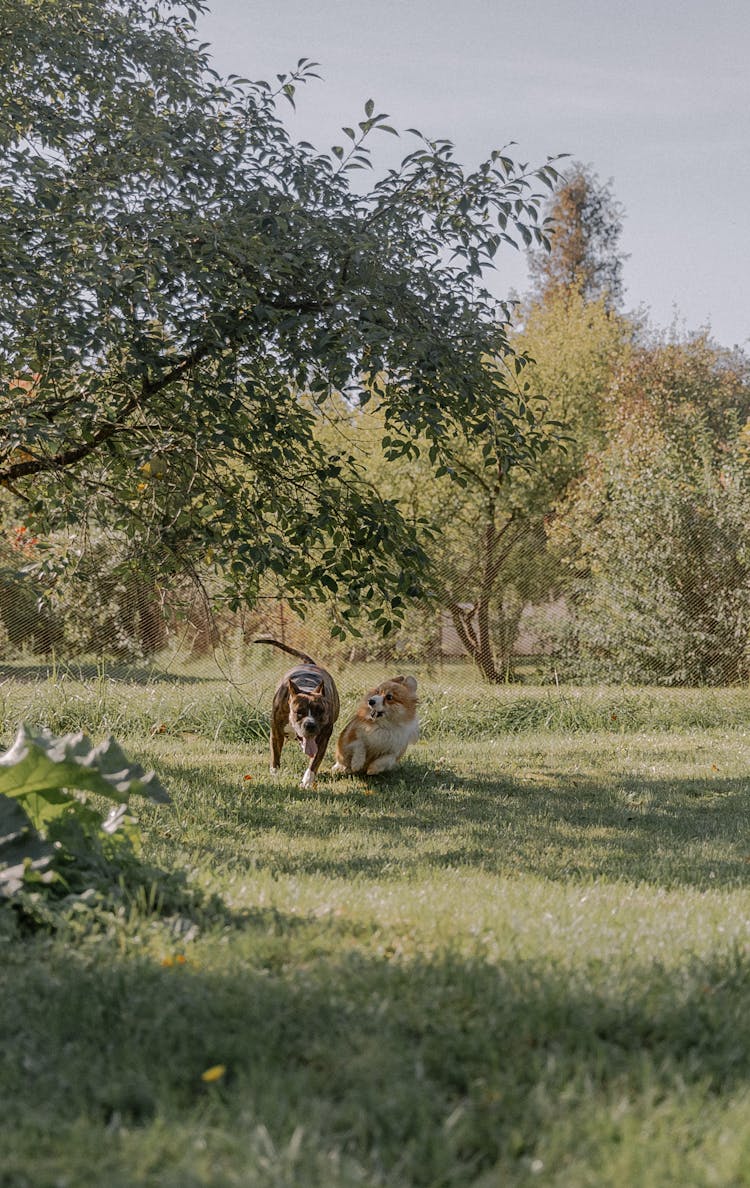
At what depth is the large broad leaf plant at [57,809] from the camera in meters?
3.61

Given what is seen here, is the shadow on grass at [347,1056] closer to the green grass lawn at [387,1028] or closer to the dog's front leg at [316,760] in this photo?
the green grass lawn at [387,1028]

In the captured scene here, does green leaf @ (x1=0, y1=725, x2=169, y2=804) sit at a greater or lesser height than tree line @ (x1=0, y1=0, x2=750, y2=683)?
lesser

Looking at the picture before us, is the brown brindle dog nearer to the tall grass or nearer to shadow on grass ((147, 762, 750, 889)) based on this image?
shadow on grass ((147, 762, 750, 889))

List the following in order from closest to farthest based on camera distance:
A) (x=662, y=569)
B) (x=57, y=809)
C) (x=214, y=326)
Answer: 1. (x=57, y=809)
2. (x=214, y=326)
3. (x=662, y=569)

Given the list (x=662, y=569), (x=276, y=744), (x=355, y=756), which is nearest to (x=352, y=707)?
(x=276, y=744)

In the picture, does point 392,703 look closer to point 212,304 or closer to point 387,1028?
point 212,304

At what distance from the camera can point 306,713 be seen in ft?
24.4

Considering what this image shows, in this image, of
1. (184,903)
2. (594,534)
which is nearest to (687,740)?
(594,534)

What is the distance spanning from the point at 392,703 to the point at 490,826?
1627 mm

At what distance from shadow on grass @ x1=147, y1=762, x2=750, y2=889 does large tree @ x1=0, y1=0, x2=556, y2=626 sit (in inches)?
58.9

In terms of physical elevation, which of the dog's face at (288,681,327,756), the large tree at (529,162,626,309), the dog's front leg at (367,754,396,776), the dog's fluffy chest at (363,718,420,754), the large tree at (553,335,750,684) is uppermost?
the large tree at (529,162,626,309)

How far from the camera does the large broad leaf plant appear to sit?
3607 mm

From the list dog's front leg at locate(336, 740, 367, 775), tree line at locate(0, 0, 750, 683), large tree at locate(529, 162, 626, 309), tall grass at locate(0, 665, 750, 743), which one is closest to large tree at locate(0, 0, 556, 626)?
tree line at locate(0, 0, 750, 683)

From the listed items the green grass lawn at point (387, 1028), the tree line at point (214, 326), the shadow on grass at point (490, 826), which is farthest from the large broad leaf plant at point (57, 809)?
the tree line at point (214, 326)
